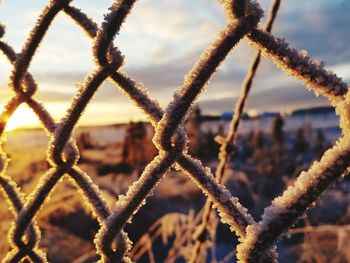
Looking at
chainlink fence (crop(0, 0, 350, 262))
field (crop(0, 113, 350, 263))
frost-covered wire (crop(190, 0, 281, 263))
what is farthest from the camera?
field (crop(0, 113, 350, 263))

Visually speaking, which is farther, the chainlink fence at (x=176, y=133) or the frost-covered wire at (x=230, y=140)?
the frost-covered wire at (x=230, y=140)

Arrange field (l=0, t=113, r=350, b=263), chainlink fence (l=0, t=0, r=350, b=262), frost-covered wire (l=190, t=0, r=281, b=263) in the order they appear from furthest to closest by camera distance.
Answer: field (l=0, t=113, r=350, b=263) < frost-covered wire (l=190, t=0, r=281, b=263) < chainlink fence (l=0, t=0, r=350, b=262)

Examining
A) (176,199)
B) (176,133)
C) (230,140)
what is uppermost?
(176,199)

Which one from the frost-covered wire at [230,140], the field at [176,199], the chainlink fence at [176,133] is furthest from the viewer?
the field at [176,199]

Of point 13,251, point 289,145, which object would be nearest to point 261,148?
point 289,145

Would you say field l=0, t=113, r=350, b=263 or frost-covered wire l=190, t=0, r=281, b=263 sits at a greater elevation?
field l=0, t=113, r=350, b=263

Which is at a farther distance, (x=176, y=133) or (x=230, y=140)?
(x=230, y=140)

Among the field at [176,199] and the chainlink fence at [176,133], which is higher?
the field at [176,199]

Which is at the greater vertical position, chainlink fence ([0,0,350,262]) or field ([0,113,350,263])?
field ([0,113,350,263])

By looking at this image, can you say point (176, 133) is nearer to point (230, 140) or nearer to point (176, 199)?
point (230, 140)

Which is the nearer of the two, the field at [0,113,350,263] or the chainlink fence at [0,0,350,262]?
the chainlink fence at [0,0,350,262]

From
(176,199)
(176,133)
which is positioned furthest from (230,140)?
(176,199)

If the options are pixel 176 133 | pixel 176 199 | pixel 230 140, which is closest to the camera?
pixel 176 133
